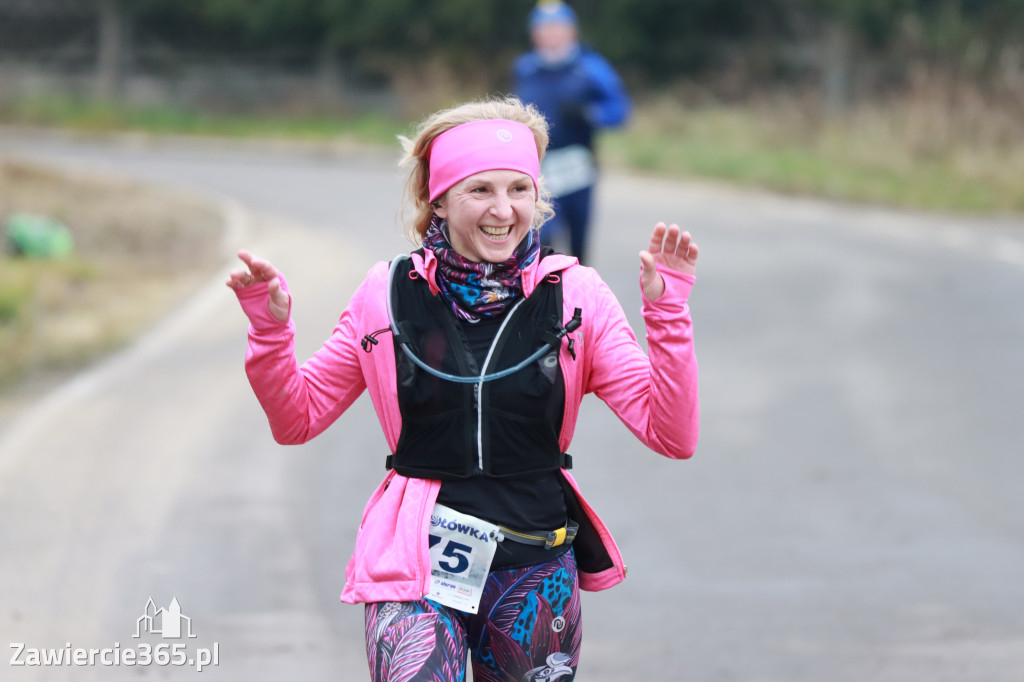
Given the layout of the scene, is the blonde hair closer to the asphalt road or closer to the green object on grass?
the asphalt road

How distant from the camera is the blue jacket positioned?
907cm

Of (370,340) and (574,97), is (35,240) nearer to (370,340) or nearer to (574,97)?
(574,97)

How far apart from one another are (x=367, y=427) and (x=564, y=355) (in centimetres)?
538

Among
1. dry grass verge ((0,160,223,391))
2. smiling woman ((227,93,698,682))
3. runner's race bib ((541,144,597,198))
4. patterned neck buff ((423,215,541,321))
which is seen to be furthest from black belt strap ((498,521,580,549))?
dry grass verge ((0,160,223,391))

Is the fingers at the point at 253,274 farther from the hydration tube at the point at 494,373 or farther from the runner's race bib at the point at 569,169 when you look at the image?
the runner's race bib at the point at 569,169

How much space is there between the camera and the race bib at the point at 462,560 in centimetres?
284

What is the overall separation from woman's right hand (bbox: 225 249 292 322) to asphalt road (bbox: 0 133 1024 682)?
89.2 inches

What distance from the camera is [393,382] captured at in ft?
9.52

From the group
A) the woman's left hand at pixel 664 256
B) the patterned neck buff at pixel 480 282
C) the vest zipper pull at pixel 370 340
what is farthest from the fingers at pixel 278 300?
the woman's left hand at pixel 664 256

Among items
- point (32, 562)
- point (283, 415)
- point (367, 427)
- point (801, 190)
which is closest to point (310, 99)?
point (801, 190)

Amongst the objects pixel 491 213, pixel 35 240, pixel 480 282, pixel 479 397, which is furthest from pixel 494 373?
pixel 35 240

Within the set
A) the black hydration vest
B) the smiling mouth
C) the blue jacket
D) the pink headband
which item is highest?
the blue jacket

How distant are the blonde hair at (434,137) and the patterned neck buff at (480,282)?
0.50 feet

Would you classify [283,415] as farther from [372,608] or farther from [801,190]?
[801,190]
